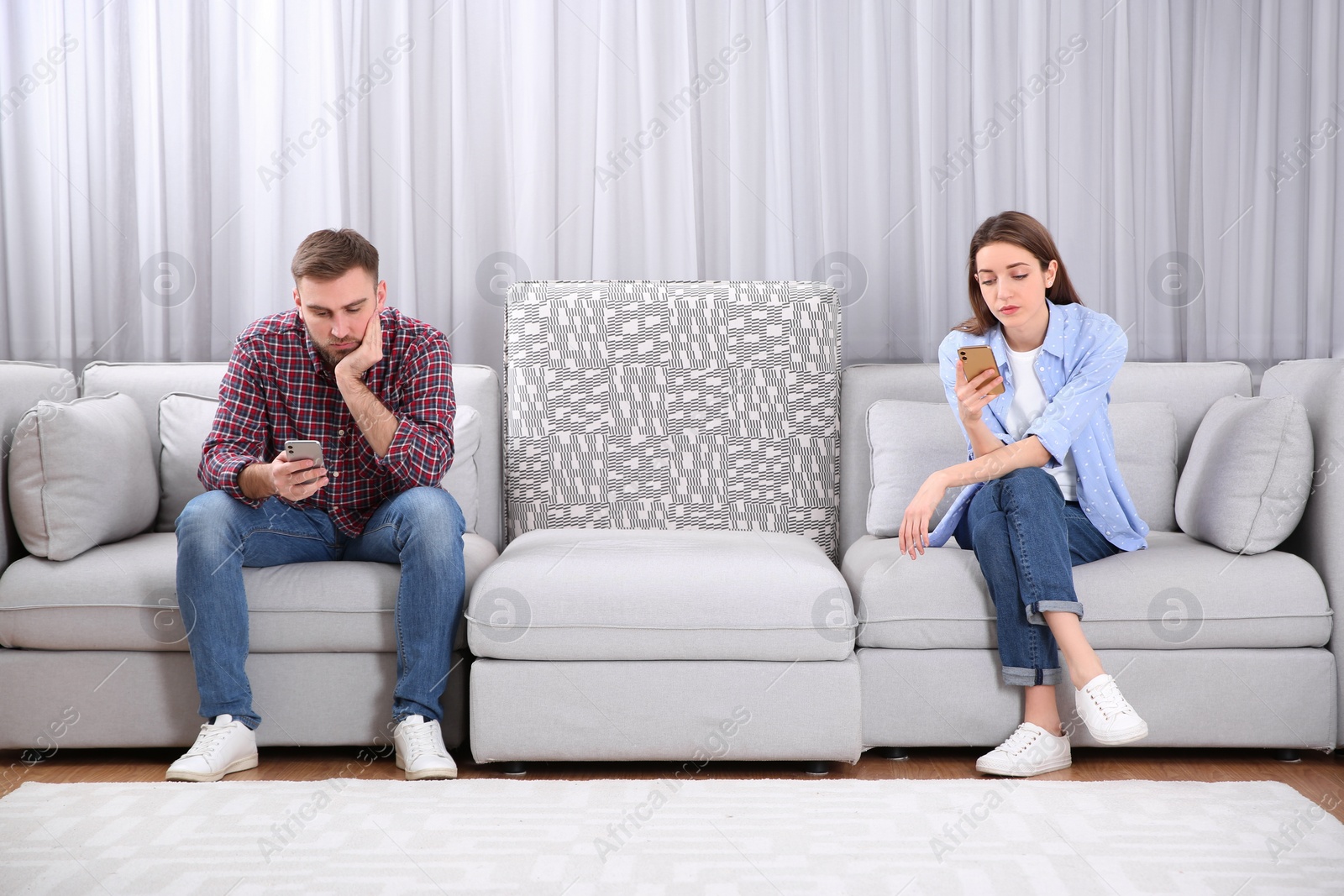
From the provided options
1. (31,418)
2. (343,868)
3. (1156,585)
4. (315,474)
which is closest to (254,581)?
(315,474)

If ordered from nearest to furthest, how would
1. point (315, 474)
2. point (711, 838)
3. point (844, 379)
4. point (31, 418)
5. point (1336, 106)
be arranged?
point (711, 838) < point (315, 474) < point (31, 418) < point (844, 379) < point (1336, 106)

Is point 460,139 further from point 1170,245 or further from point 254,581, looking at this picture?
point 1170,245

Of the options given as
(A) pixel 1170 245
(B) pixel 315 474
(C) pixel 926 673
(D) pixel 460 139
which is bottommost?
(C) pixel 926 673

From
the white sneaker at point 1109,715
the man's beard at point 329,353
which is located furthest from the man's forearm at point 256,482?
the white sneaker at point 1109,715

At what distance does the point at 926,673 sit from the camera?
1.90m

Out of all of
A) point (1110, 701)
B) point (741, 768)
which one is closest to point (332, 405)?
point (741, 768)

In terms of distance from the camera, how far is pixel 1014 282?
6.58ft

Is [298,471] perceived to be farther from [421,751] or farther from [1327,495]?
[1327,495]

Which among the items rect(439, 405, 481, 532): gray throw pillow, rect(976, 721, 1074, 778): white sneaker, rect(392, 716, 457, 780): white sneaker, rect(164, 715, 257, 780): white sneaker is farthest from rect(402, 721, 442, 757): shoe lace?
rect(976, 721, 1074, 778): white sneaker

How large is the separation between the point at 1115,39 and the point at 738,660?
6.24ft

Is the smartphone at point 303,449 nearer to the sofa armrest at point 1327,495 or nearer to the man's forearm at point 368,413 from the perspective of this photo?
the man's forearm at point 368,413

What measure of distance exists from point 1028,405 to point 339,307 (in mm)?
1305

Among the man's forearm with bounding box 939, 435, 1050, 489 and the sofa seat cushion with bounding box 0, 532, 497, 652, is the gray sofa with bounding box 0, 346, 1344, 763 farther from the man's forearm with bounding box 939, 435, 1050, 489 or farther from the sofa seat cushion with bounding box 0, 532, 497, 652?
the man's forearm with bounding box 939, 435, 1050, 489

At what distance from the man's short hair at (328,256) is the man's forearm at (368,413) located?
0.62 ft
